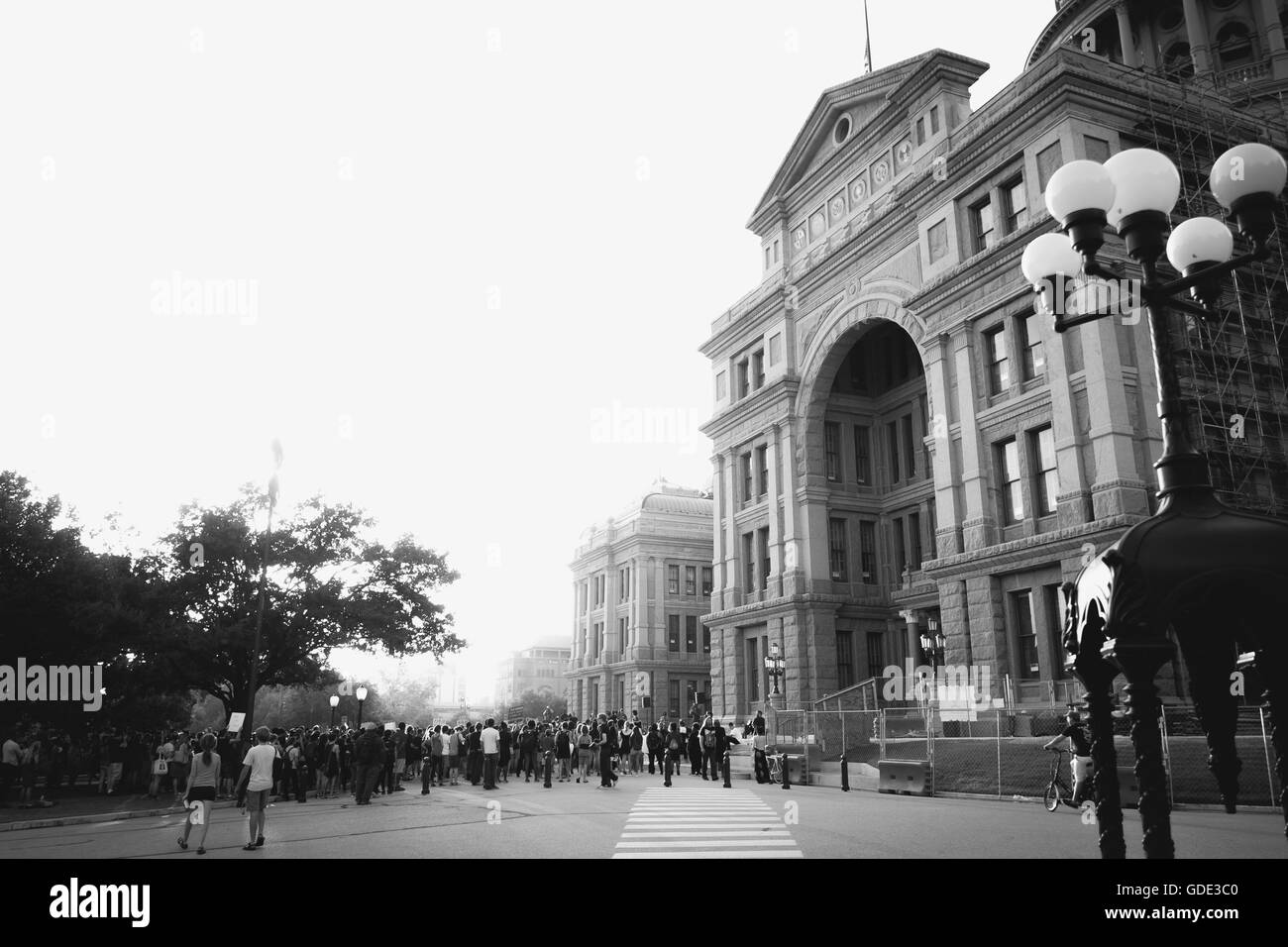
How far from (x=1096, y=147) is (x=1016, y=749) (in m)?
19.0

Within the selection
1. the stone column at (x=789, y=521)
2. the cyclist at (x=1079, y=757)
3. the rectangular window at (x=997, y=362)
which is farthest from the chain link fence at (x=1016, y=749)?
the rectangular window at (x=997, y=362)

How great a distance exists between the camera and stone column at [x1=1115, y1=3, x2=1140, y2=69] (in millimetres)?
50281

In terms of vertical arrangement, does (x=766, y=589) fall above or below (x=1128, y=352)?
below

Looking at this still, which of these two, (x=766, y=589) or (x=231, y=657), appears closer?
(x=231, y=657)

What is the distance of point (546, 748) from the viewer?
28.1m

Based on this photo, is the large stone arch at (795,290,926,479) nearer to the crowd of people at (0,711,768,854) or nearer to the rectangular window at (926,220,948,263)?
the rectangular window at (926,220,948,263)

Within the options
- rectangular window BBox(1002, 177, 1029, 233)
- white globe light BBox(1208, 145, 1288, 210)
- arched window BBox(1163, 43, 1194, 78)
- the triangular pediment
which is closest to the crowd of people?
rectangular window BBox(1002, 177, 1029, 233)

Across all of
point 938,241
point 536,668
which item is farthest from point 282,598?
point 536,668

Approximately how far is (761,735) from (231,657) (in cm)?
2120

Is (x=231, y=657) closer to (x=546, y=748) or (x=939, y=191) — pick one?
(x=546, y=748)

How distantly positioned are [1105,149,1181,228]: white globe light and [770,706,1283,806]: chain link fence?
11.5m

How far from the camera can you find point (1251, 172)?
7094 millimetres

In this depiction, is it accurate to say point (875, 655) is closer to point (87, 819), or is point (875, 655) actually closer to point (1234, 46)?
point (87, 819)
